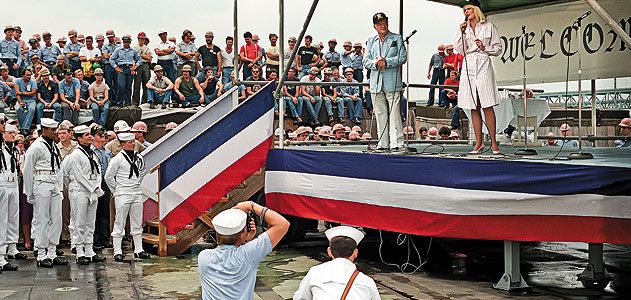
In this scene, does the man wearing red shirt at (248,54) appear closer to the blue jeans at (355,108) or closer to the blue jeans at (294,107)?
the blue jeans at (294,107)

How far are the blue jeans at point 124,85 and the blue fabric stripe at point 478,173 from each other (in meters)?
9.06

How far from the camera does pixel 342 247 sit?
5098mm

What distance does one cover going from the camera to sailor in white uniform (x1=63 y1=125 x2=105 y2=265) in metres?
12.1

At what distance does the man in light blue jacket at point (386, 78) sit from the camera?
38.1ft

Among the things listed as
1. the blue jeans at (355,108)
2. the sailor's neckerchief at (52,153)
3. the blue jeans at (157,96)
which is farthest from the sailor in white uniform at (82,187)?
the blue jeans at (355,108)

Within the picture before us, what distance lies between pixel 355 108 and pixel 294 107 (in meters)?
1.74

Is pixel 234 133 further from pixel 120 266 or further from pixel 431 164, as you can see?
pixel 431 164

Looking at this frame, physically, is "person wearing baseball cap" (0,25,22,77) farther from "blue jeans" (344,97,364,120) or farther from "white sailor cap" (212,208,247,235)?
"white sailor cap" (212,208,247,235)

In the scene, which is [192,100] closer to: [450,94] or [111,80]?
[111,80]

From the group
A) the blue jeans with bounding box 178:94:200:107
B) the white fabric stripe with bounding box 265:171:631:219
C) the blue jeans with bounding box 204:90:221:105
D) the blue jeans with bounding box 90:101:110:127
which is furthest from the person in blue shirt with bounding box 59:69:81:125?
the white fabric stripe with bounding box 265:171:631:219

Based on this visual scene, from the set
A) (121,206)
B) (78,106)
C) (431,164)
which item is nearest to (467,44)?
(431,164)

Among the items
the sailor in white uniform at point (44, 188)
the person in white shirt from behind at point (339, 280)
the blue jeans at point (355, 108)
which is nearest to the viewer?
the person in white shirt from behind at point (339, 280)

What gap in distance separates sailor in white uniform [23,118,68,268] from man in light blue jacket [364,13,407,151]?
4.17 meters

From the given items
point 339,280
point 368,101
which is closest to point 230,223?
point 339,280
